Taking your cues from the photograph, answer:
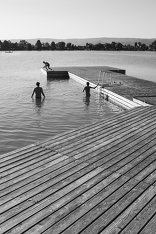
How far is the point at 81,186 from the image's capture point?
594cm

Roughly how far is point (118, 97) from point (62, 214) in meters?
15.9

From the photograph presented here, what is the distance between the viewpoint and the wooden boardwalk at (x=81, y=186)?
4.72m

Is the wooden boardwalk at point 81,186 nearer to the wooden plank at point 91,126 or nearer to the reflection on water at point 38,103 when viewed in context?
the wooden plank at point 91,126

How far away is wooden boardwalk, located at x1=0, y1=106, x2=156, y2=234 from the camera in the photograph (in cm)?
472

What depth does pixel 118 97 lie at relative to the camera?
20266 mm

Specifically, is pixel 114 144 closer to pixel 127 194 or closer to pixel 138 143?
pixel 138 143

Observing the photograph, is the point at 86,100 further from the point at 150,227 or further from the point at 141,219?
the point at 150,227

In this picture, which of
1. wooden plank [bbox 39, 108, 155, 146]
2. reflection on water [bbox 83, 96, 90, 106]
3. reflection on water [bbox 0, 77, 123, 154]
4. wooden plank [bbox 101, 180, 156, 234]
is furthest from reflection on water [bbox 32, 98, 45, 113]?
wooden plank [bbox 101, 180, 156, 234]

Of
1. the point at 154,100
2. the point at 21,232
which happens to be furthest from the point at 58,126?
the point at 21,232

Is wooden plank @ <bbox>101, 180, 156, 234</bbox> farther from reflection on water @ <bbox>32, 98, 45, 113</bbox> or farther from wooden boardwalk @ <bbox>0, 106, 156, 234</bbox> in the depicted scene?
reflection on water @ <bbox>32, 98, 45, 113</bbox>

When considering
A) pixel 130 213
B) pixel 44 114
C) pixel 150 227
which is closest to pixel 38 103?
pixel 44 114

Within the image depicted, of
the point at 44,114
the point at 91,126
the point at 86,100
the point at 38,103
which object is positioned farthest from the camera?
the point at 86,100

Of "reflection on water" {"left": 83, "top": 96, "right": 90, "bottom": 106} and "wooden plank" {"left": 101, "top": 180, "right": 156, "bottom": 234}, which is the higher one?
"wooden plank" {"left": 101, "top": 180, "right": 156, "bottom": 234}

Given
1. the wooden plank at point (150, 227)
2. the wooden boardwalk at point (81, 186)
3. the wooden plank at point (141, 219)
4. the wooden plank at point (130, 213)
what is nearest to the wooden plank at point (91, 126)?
the wooden boardwalk at point (81, 186)
